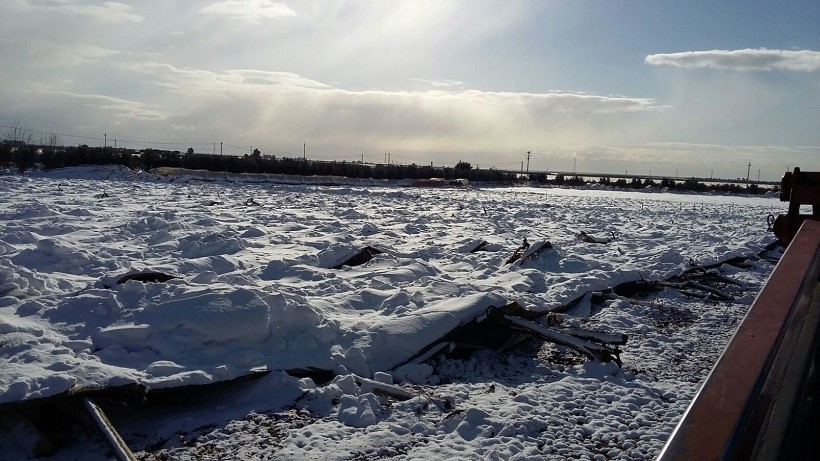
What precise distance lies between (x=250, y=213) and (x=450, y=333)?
9.63m

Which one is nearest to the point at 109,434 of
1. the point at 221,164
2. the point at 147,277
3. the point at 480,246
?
the point at 147,277

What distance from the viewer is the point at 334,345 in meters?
4.77

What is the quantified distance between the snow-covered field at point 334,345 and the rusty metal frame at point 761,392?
1.45 metres

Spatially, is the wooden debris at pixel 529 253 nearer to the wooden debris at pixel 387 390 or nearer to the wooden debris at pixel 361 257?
the wooden debris at pixel 361 257

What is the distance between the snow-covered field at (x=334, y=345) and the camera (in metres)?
3.44

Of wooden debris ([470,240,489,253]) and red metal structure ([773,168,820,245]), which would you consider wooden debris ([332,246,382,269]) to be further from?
red metal structure ([773,168,820,245])

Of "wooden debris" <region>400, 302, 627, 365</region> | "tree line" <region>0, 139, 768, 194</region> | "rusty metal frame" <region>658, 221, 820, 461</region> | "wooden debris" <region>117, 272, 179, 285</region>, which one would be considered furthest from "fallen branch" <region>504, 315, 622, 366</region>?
"tree line" <region>0, 139, 768, 194</region>

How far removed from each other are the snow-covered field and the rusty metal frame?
4.76 feet

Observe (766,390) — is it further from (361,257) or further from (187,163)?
(187,163)

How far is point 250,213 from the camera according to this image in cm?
1357

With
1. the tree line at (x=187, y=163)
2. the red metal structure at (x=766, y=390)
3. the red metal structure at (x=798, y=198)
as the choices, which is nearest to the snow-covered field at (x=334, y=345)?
the red metal structure at (x=798, y=198)

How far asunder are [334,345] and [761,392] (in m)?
3.82

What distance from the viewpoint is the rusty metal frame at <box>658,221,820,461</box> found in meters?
1.11

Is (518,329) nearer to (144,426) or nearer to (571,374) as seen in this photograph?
(571,374)
